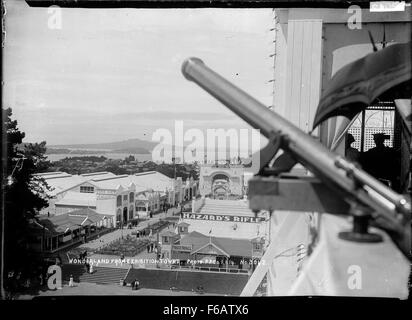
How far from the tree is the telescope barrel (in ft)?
3.85

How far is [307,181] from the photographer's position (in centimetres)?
196

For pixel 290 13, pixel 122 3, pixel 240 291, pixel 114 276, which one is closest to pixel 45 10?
pixel 122 3

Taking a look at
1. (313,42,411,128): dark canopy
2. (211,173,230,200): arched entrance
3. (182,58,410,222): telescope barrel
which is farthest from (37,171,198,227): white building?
(313,42,411,128): dark canopy

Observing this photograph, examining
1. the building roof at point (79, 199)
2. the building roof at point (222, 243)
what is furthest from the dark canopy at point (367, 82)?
the building roof at point (79, 199)

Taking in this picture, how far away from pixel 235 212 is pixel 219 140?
0.47 m

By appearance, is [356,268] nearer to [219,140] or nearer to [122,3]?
[219,140]

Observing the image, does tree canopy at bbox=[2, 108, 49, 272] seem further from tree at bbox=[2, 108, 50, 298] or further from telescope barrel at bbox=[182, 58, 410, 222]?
telescope barrel at bbox=[182, 58, 410, 222]

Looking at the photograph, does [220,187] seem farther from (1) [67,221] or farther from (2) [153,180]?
(1) [67,221]

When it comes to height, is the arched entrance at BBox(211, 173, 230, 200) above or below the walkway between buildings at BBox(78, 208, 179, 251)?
above

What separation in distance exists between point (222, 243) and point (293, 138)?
1074 mm

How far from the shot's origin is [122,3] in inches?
105

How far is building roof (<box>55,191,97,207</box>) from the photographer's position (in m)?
2.72

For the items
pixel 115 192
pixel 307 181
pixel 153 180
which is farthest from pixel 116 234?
pixel 307 181

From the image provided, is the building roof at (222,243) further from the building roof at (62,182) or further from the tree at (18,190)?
the tree at (18,190)
